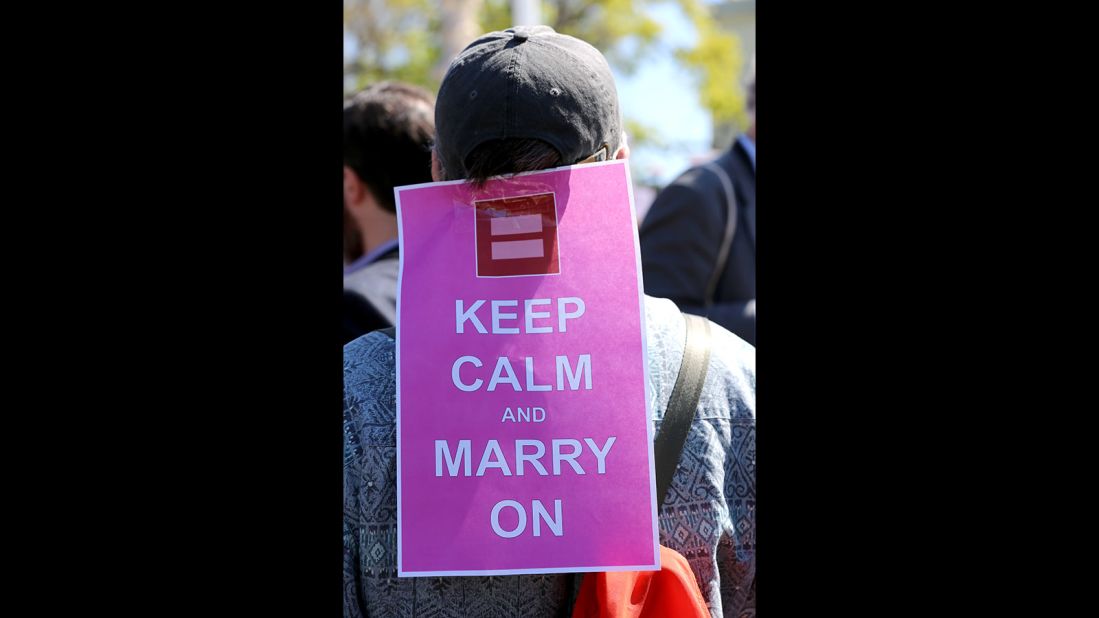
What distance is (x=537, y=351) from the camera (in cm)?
145

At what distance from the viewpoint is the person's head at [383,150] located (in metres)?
2.86

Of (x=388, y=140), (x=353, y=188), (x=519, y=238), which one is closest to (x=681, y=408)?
(x=519, y=238)

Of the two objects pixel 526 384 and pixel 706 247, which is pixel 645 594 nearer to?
pixel 526 384

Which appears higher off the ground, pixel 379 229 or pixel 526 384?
pixel 379 229

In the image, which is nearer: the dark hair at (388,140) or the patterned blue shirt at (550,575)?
the patterned blue shirt at (550,575)

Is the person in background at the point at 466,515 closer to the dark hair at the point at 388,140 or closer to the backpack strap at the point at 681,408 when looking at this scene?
the backpack strap at the point at 681,408

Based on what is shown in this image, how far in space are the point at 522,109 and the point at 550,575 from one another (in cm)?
65

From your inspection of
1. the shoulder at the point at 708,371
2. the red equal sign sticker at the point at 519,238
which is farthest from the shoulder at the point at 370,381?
the shoulder at the point at 708,371

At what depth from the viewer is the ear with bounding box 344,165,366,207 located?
2967 millimetres

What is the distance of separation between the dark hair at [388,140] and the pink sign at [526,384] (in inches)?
56.2

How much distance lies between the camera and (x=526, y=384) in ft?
4.73

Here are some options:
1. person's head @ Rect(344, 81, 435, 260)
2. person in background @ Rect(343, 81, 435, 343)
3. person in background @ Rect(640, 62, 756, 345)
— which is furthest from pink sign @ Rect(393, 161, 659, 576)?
person in background @ Rect(640, 62, 756, 345)
